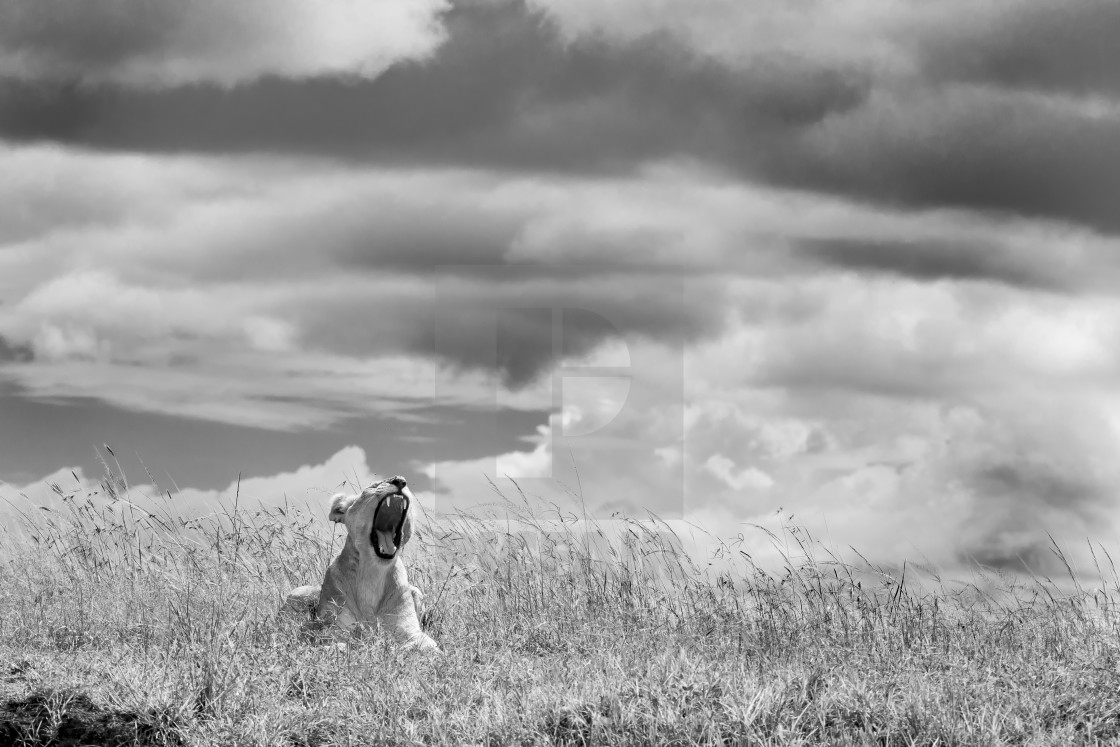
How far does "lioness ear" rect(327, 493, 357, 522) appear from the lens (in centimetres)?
711

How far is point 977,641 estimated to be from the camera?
699 cm

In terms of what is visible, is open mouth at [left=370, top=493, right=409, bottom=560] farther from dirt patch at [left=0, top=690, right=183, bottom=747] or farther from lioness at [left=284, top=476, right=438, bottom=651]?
dirt patch at [left=0, top=690, right=183, bottom=747]

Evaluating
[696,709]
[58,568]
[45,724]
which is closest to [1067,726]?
[696,709]

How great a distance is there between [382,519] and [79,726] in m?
2.28

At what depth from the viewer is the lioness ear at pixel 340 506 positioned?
711 cm

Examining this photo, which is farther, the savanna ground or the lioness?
the lioness

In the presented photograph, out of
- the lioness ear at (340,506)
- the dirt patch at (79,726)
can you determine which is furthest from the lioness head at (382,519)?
the dirt patch at (79,726)

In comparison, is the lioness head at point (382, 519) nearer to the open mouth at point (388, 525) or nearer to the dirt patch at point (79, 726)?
the open mouth at point (388, 525)

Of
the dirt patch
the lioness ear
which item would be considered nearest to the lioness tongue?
the lioness ear

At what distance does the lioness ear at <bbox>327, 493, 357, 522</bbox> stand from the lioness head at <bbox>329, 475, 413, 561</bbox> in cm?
19

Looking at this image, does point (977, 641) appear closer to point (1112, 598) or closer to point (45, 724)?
point (1112, 598)

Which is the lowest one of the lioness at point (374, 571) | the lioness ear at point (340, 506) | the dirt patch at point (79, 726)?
the dirt patch at point (79, 726)

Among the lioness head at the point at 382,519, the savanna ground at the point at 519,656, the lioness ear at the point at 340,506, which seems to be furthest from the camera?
the lioness ear at the point at 340,506

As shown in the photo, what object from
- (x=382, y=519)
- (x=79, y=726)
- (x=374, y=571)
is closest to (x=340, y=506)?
(x=382, y=519)
